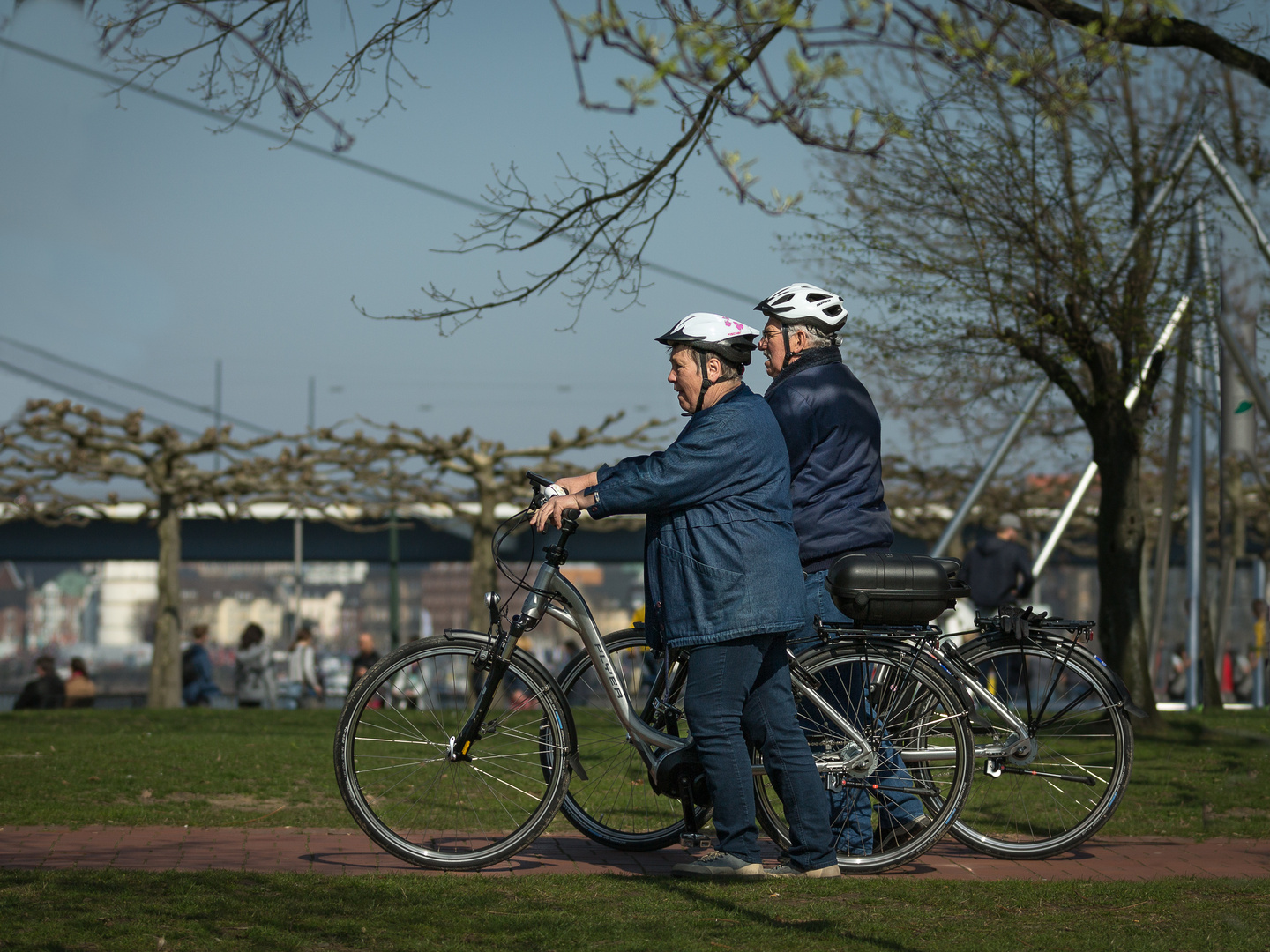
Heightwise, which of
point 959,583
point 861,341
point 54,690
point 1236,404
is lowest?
point 54,690

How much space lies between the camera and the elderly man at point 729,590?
14.8 feet

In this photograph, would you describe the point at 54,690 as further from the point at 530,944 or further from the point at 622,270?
the point at 530,944

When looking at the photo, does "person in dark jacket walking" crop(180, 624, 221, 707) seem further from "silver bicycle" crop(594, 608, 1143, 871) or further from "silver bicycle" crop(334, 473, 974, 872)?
"silver bicycle" crop(594, 608, 1143, 871)

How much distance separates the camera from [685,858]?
5070 millimetres

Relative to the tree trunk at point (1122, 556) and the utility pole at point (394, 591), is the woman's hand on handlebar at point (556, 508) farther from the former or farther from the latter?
the utility pole at point (394, 591)

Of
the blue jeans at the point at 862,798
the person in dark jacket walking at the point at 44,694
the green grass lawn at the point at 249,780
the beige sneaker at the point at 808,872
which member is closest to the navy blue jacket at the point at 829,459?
the blue jeans at the point at 862,798

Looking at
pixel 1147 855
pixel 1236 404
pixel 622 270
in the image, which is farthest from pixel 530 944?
pixel 1236 404

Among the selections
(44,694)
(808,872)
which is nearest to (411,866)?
(808,872)

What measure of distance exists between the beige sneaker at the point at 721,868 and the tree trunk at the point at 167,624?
864 inches

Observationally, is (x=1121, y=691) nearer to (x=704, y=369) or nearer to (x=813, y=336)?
(x=813, y=336)

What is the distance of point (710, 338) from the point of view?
4652mm

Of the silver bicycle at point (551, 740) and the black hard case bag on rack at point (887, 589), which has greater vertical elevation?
the black hard case bag on rack at point (887, 589)

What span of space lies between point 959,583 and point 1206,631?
406 inches

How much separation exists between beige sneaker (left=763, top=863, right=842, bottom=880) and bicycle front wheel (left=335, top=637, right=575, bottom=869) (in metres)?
0.77
